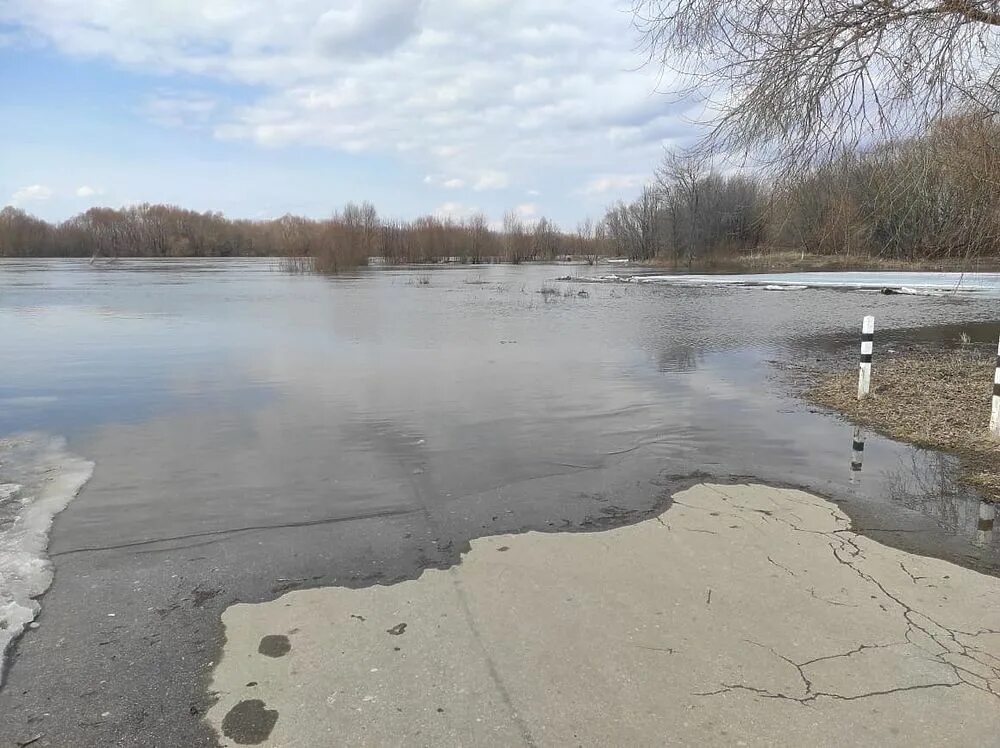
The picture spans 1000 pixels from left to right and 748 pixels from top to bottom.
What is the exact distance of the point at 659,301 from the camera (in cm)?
2819

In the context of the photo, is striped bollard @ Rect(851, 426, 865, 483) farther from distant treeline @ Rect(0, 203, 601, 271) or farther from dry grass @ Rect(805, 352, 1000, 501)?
distant treeline @ Rect(0, 203, 601, 271)

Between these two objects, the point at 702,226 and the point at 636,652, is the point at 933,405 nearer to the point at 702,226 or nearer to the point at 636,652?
the point at 636,652

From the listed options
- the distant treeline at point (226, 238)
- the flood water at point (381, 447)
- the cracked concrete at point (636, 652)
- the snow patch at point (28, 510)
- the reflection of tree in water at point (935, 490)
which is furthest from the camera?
the distant treeline at point (226, 238)

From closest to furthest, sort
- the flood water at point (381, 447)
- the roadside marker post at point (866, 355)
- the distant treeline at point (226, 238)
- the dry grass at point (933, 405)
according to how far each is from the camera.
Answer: the flood water at point (381, 447) → the dry grass at point (933, 405) → the roadside marker post at point (866, 355) → the distant treeline at point (226, 238)

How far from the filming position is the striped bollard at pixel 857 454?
5660mm

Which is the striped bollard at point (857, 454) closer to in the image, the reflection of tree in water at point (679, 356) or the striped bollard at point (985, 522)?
the striped bollard at point (985, 522)

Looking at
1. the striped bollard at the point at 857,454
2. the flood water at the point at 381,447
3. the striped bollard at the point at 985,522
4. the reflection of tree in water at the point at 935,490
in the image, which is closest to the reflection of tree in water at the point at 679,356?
the flood water at the point at 381,447

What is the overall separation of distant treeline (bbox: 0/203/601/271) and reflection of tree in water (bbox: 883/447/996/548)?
8262 centimetres

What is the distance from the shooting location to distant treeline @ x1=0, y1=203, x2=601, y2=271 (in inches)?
3634

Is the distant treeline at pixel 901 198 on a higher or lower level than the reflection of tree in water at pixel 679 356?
higher

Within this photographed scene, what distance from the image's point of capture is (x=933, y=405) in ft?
25.6

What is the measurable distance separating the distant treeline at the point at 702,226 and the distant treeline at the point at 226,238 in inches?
8.7

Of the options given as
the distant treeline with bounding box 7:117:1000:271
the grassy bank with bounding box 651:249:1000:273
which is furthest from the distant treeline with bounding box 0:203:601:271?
the grassy bank with bounding box 651:249:1000:273

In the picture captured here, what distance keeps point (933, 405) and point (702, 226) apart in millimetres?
72999
